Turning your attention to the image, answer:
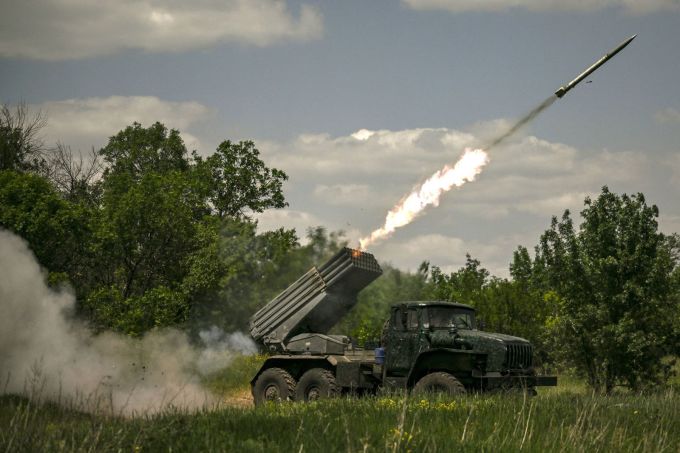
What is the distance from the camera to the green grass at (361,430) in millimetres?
9797

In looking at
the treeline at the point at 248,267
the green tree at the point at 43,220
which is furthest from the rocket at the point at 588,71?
the green tree at the point at 43,220

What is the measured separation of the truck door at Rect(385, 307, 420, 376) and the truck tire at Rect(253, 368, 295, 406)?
8.60 ft

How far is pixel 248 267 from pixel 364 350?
12108mm

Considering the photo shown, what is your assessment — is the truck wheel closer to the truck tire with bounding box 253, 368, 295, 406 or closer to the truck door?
the truck door

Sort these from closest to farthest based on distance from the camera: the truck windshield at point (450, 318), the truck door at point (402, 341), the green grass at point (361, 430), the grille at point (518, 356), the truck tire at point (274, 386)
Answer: the green grass at point (361, 430) < the grille at point (518, 356) < the truck door at point (402, 341) < the truck windshield at point (450, 318) < the truck tire at point (274, 386)

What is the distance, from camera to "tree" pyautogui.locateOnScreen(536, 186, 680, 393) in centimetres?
2602

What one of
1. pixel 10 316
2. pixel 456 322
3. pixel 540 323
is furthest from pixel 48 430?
pixel 540 323

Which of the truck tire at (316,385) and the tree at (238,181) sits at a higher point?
the tree at (238,181)

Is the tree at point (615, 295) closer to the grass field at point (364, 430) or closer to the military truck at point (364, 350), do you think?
the military truck at point (364, 350)

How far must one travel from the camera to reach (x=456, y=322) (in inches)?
803

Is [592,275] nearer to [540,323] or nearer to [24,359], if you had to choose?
[540,323]

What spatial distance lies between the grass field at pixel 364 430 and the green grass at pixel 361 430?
0.02 metres

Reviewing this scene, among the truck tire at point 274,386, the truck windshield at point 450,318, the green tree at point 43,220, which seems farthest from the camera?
the green tree at point 43,220

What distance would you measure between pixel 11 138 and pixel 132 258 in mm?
10750
